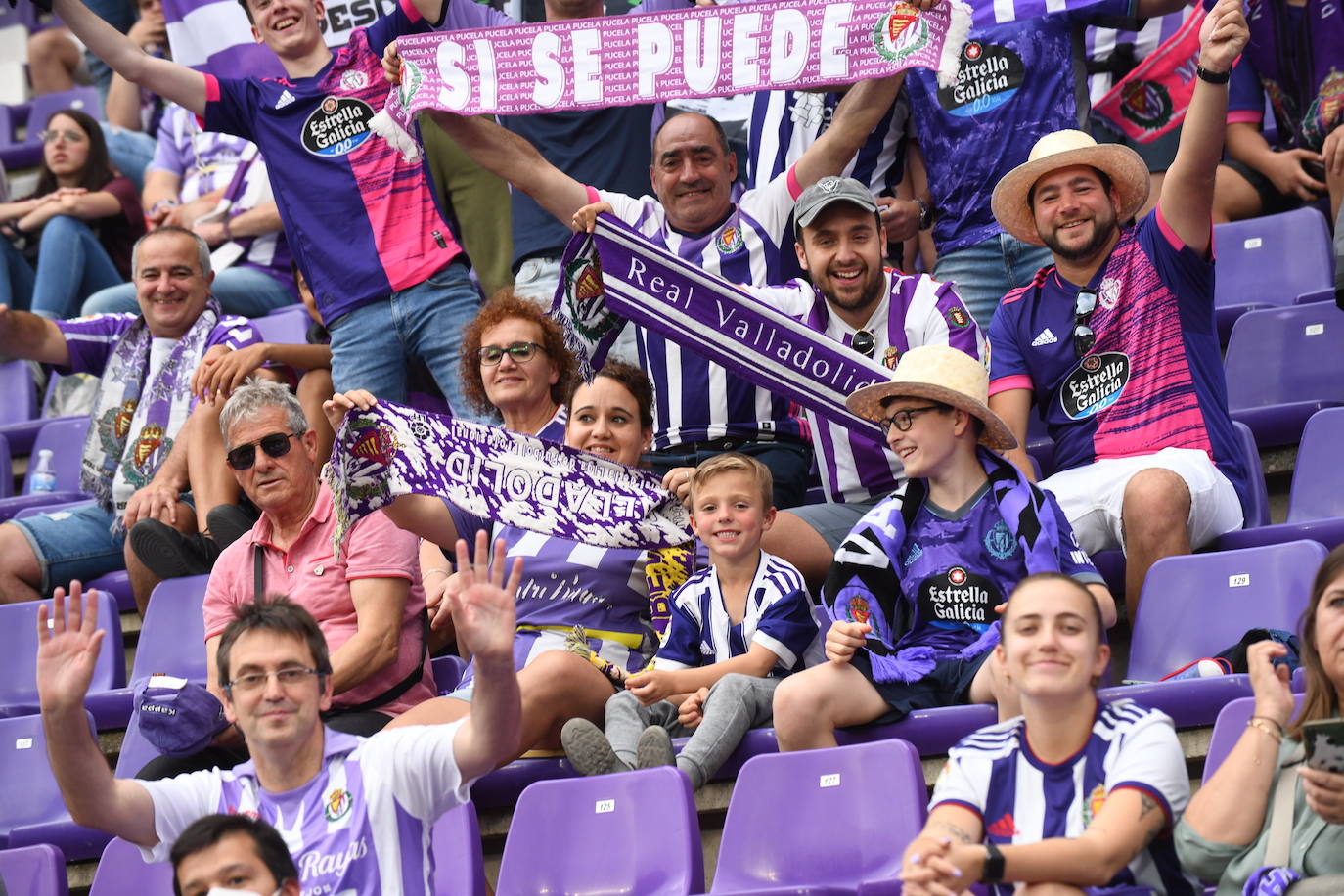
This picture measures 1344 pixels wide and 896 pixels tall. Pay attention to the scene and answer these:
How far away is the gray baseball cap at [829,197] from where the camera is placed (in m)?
4.94

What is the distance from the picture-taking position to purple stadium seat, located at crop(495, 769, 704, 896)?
3641 millimetres

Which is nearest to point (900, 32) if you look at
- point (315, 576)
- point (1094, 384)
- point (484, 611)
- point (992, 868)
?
point (1094, 384)

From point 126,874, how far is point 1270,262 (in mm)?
4122

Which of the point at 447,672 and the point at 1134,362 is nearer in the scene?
the point at 1134,362

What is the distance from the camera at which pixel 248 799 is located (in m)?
3.41

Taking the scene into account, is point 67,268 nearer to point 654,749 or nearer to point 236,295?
point 236,295

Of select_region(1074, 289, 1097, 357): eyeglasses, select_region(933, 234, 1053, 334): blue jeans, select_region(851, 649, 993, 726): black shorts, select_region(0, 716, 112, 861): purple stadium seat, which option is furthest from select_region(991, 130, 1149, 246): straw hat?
select_region(0, 716, 112, 861): purple stadium seat

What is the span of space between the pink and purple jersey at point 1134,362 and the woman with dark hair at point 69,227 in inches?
182

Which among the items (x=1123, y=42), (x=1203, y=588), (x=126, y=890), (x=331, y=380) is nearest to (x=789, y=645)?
(x=1203, y=588)

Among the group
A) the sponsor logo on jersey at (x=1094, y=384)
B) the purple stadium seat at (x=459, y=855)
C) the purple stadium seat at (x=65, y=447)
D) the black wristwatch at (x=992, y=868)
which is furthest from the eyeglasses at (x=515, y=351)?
the purple stadium seat at (x=65, y=447)

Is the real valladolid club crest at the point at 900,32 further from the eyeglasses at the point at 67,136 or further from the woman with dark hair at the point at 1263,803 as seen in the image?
the eyeglasses at the point at 67,136

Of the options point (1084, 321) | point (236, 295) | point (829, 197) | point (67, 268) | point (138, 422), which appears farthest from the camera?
point (67, 268)

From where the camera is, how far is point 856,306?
496 centimetres

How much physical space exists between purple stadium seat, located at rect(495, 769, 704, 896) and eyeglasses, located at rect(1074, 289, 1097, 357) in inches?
72.0
